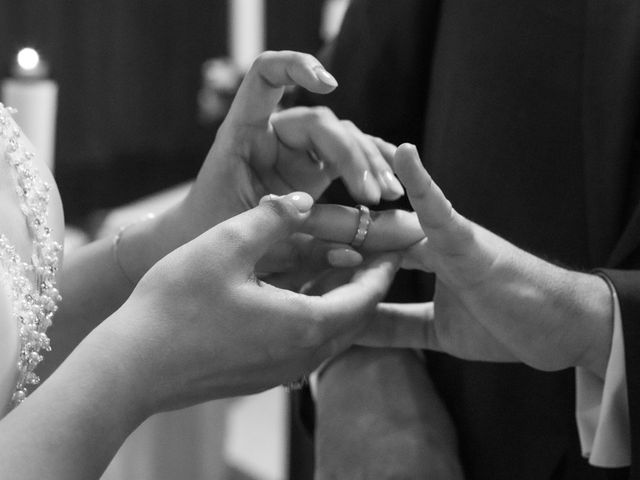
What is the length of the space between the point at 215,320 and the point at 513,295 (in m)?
0.32

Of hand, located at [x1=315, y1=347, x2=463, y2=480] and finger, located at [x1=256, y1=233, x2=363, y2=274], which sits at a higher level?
finger, located at [x1=256, y1=233, x2=363, y2=274]

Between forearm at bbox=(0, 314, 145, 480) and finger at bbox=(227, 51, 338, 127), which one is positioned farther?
finger at bbox=(227, 51, 338, 127)

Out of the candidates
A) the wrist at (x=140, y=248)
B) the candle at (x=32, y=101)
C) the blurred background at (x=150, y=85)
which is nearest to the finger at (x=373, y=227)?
the wrist at (x=140, y=248)

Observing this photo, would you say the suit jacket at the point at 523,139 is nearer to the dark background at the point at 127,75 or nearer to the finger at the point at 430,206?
the finger at the point at 430,206

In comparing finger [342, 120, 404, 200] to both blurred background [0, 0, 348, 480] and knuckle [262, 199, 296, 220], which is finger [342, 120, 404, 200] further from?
blurred background [0, 0, 348, 480]

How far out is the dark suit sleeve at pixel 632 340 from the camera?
1000mm

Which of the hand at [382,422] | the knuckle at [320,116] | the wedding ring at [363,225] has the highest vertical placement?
the knuckle at [320,116]

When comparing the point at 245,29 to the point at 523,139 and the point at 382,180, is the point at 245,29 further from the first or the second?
the point at 382,180

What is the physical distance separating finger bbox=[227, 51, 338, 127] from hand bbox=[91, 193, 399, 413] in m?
0.13

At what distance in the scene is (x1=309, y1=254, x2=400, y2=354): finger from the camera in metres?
0.93

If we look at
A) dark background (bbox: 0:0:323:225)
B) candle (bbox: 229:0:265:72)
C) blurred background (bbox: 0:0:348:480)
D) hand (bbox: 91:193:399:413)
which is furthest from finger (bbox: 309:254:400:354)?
candle (bbox: 229:0:265:72)

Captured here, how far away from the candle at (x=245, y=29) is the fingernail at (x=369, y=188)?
11.4 feet

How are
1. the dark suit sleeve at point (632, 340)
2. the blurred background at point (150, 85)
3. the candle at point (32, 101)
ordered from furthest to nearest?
1. the blurred background at point (150, 85)
2. the candle at point (32, 101)
3. the dark suit sleeve at point (632, 340)

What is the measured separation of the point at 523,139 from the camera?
4.00 feet
